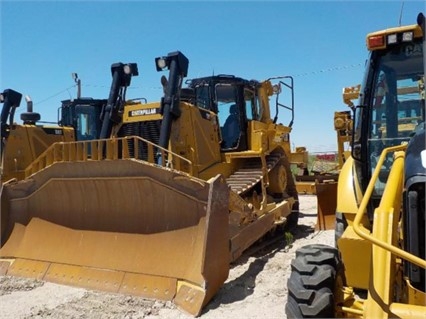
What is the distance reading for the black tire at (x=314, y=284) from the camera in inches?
98.3

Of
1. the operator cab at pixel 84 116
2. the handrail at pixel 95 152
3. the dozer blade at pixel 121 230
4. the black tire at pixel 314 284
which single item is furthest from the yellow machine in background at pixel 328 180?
the operator cab at pixel 84 116

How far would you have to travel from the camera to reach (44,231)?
18.5 feet

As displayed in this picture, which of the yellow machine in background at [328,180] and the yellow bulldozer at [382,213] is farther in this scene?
the yellow machine in background at [328,180]

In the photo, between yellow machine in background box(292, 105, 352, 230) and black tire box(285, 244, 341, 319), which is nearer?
black tire box(285, 244, 341, 319)

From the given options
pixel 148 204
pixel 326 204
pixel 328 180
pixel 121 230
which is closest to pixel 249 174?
pixel 326 204

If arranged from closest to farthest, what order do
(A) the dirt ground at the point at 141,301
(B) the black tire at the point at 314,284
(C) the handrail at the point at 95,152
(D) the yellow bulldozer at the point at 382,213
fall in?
(D) the yellow bulldozer at the point at 382,213 → (B) the black tire at the point at 314,284 → (A) the dirt ground at the point at 141,301 → (C) the handrail at the point at 95,152

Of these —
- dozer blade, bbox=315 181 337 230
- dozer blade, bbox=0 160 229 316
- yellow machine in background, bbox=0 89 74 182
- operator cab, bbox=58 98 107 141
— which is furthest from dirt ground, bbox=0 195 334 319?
operator cab, bbox=58 98 107 141

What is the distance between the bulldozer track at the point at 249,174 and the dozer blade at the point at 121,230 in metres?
1.56

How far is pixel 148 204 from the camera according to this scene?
494 centimetres

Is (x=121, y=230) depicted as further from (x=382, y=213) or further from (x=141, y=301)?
(x=382, y=213)

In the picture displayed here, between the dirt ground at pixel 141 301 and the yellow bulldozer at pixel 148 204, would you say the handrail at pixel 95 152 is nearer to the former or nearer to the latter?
the yellow bulldozer at pixel 148 204

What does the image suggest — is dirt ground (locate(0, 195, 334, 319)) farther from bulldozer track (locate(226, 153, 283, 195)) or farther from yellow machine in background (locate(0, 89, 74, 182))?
yellow machine in background (locate(0, 89, 74, 182))

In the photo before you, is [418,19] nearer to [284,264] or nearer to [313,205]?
[284,264]

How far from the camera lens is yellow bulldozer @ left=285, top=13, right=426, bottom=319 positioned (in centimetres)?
235
